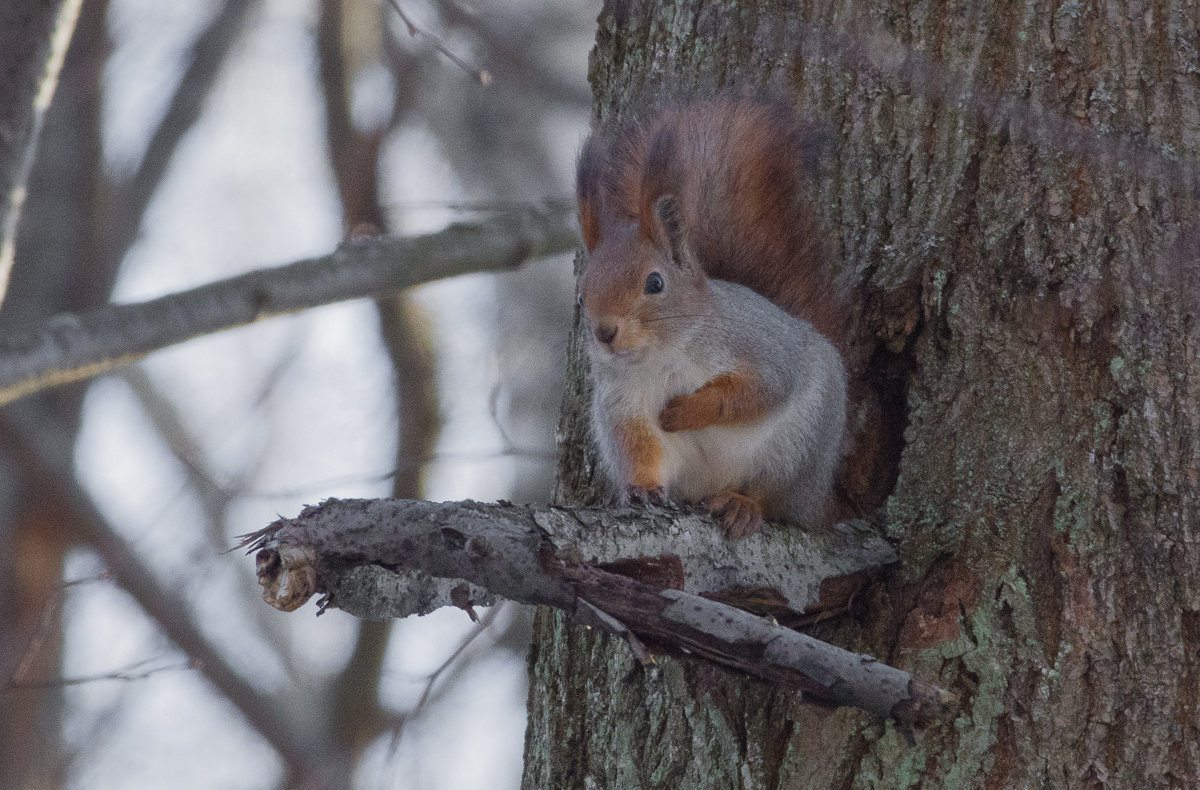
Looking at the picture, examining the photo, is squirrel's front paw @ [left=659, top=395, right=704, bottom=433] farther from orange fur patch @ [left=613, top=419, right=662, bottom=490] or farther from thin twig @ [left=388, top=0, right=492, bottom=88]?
thin twig @ [left=388, top=0, right=492, bottom=88]

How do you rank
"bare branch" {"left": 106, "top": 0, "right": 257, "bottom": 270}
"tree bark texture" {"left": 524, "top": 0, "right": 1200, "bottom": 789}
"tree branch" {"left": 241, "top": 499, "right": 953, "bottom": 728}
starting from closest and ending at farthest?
"tree branch" {"left": 241, "top": 499, "right": 953, "bottom": 728} → "tree bark texture" {"left": 524, "top": 0, "right": 1200, "bottom": 789} → "bare branch" {"left": 106, "top": 0, "right": 257, "bottom": 270}

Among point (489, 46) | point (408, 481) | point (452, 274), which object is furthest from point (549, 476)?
point (489, 46)

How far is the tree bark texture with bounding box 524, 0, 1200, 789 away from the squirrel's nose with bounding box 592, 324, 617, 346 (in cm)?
31

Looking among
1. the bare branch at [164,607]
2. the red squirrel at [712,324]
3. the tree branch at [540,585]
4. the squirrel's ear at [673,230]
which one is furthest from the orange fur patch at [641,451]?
the bare branch at [164,607]

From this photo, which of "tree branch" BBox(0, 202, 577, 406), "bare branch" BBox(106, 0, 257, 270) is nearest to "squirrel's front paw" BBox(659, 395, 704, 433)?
"tree branch" BBox(0, 202, 577, 406)

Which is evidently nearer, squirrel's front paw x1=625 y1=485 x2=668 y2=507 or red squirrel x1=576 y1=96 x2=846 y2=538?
squirrel's front paw x1=625 y1=485 x2=668 y2=507

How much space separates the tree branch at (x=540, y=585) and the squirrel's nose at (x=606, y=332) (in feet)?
1.86

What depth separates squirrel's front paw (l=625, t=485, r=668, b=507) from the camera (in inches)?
56.1

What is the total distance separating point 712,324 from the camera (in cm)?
162

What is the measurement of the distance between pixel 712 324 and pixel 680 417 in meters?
0.15


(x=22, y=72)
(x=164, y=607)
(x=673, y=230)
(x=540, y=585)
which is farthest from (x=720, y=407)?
(x=164, y=607)

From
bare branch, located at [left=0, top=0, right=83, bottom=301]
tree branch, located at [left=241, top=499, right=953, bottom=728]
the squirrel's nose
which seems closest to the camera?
tree branch, located at [left=241, top=499, right=953, bottom=728]

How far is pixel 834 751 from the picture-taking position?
1.28 m

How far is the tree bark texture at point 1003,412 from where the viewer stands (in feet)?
4.07
